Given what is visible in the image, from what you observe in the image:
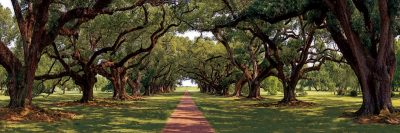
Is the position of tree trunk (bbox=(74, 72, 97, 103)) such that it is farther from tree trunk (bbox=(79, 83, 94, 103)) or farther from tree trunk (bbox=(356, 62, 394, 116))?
tree trunk (bbox=(356, 62, 394, 116))

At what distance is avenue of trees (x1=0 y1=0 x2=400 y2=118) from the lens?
20578 mm

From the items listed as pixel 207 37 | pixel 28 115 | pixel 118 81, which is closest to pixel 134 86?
pixel 207 37

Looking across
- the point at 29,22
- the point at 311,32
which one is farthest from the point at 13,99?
the point at 311,32

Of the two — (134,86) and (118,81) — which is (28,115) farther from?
(134,86)

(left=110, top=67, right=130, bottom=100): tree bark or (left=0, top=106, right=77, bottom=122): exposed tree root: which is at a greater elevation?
(left=110, top=67, right=130, bottom=100): tree bark

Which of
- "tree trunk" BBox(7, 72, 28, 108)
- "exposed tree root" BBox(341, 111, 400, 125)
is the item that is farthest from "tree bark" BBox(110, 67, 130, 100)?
"exposed tree root" BBox(341, 111, 400, 125)

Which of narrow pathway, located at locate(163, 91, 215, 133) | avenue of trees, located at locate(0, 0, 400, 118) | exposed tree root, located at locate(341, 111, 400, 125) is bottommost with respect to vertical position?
narrow pathway, located at locate(163, 91, 215, 133)

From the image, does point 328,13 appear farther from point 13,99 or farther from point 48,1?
point 13,99

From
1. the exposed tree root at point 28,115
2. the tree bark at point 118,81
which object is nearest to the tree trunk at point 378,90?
→ the exposed tree root at point 28,115

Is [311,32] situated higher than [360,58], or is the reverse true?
[311,32]

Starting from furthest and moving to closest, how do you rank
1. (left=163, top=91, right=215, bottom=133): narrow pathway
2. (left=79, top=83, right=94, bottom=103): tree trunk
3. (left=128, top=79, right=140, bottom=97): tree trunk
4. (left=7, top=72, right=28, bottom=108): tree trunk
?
(left=128, top=79, right=140, bottom=97): tree trunk, (left=79, top=83, right=94, bottom=103): tree trunk, (left=7, top=72, right=28, bottom=108): tree trunk, (left=163, top=91, right=215, bottom=133): narrow pathway

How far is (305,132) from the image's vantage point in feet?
50.5

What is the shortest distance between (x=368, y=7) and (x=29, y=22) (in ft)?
54.2

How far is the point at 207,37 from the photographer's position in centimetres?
5609
